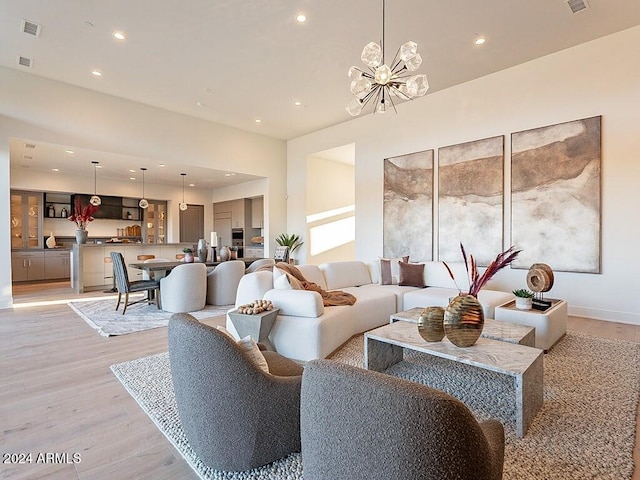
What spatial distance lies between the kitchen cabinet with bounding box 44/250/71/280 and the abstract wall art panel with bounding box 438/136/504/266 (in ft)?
30.6

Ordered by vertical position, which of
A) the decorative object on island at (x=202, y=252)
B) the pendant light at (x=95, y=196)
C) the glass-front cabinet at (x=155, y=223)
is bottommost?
the decorative object on island at (x=202, y=252)

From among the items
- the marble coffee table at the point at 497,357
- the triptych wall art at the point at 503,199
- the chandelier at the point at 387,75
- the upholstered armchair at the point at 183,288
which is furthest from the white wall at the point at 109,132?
the marble coffee table at the point at 497,357

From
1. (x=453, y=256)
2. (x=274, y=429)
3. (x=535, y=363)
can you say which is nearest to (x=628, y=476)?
(x=535, y=363)

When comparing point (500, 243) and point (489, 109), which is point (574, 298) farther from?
point (489, 109)

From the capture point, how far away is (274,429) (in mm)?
1559

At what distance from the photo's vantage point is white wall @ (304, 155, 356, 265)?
27.9 ft

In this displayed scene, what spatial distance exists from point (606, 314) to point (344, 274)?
3583 millimetres

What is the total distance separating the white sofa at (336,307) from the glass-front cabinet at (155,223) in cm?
778

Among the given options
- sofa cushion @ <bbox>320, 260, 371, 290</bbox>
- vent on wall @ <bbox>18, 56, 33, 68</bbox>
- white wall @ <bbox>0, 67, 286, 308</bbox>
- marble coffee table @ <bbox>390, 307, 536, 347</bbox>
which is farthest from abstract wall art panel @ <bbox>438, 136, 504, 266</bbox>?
vent on wall @ <bbox>18, 56, 33, 68</bbox>

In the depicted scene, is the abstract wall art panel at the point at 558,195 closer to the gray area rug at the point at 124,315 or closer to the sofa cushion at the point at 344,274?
the sofa cushion at the point at 344,274

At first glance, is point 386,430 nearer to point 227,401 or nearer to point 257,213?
point 227,401

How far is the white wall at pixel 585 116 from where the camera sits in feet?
13.8

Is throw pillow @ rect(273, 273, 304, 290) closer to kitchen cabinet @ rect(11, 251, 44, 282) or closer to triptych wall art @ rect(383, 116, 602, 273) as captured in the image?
triptych wall art @ rect(383, 116, 602, 273)

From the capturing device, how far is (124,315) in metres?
4.77
